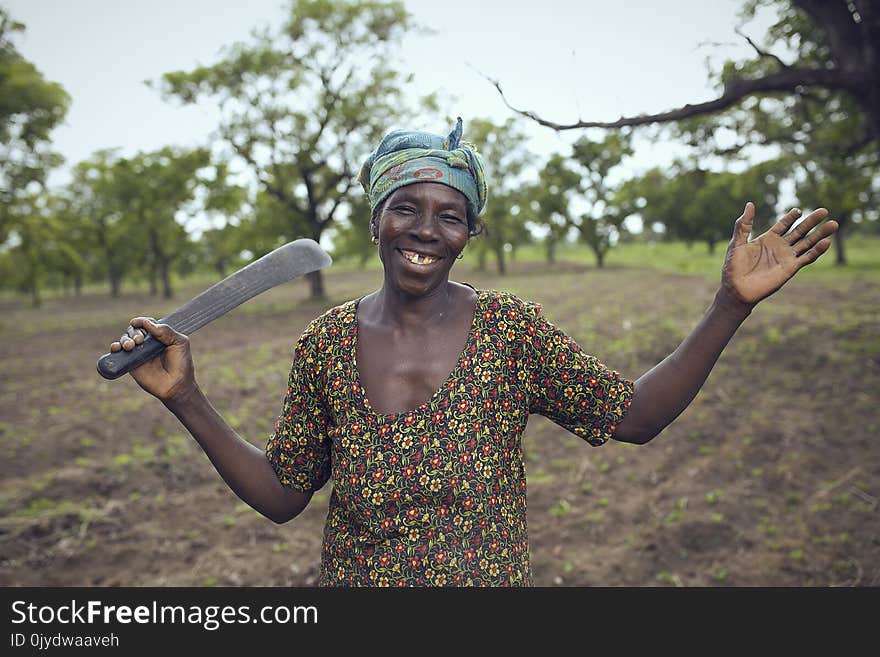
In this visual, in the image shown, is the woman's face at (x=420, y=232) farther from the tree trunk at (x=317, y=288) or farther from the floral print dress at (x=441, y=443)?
the tree trunk at (x=317, y=288)

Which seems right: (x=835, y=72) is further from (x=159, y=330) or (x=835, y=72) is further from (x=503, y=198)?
(x=503, y=198)

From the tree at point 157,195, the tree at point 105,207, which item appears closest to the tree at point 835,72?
the tree at point 157,195

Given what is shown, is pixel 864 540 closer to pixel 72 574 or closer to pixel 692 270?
pixel 72 574

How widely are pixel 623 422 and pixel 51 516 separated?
15.0ft

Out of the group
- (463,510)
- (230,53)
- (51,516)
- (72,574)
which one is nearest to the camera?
(463,510)

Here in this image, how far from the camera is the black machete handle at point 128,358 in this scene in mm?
1442

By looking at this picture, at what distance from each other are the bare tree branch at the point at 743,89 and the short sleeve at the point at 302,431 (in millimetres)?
2509

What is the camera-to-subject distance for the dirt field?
3.99 metres

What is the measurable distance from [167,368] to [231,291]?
0.81ft

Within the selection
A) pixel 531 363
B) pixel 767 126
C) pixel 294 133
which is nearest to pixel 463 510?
pixel 531 363

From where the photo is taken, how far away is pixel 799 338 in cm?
884

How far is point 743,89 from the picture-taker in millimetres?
4914

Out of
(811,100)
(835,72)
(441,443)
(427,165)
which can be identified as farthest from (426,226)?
(811,100)

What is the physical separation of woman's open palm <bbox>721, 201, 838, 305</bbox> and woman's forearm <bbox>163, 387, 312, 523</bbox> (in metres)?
1.26
